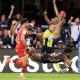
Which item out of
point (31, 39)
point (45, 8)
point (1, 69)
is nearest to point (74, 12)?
point (45, 8)

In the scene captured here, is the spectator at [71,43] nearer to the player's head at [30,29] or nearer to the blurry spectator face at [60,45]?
the blurry spectator face at [60,45]

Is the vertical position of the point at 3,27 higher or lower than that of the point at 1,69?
higher

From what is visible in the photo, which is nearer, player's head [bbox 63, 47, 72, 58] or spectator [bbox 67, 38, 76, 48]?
player's head [bbox 63, 47, 72, 58]

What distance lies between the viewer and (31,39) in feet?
80.3

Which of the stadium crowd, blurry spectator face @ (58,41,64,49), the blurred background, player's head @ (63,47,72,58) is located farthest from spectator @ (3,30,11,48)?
the blurred background

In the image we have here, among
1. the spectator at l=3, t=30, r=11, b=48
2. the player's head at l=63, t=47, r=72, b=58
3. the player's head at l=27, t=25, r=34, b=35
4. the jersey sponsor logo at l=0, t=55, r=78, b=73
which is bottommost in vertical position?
the jersey sponsor logo at l=0, t=55, r=78, b=73

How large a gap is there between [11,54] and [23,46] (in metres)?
4.26

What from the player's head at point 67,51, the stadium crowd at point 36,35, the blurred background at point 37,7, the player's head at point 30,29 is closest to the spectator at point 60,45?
the stadium crowd at point 36,35

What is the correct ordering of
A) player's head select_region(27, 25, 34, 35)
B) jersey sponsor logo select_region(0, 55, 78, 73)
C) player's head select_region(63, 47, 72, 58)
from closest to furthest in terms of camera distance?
1. player's head select_region(27, 25, 34, 35)
2. player's head select_region(63, 47, 72, 58)
3. jersey sponsor logo select_region(0, 55, 78, 73)

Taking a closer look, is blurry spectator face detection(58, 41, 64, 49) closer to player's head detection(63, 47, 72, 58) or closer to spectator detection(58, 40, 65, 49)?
spectator detection(58, 40, 65, 49)

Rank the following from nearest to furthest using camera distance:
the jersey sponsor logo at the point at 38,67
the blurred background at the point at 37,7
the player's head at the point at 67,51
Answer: the player's head at the point at 67,51
the jersey sponsor logo at the point at 38,67
the blurred background at the point at 37,7

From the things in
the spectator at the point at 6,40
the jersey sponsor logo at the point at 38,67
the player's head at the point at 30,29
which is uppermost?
the player's head at the point at 30,29

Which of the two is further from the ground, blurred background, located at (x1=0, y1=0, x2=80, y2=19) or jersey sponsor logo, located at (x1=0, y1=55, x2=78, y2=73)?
blurred background, located at (x1=0, y1=0, x2=80, y2=19)

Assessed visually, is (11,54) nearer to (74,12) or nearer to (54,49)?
(54,49)
